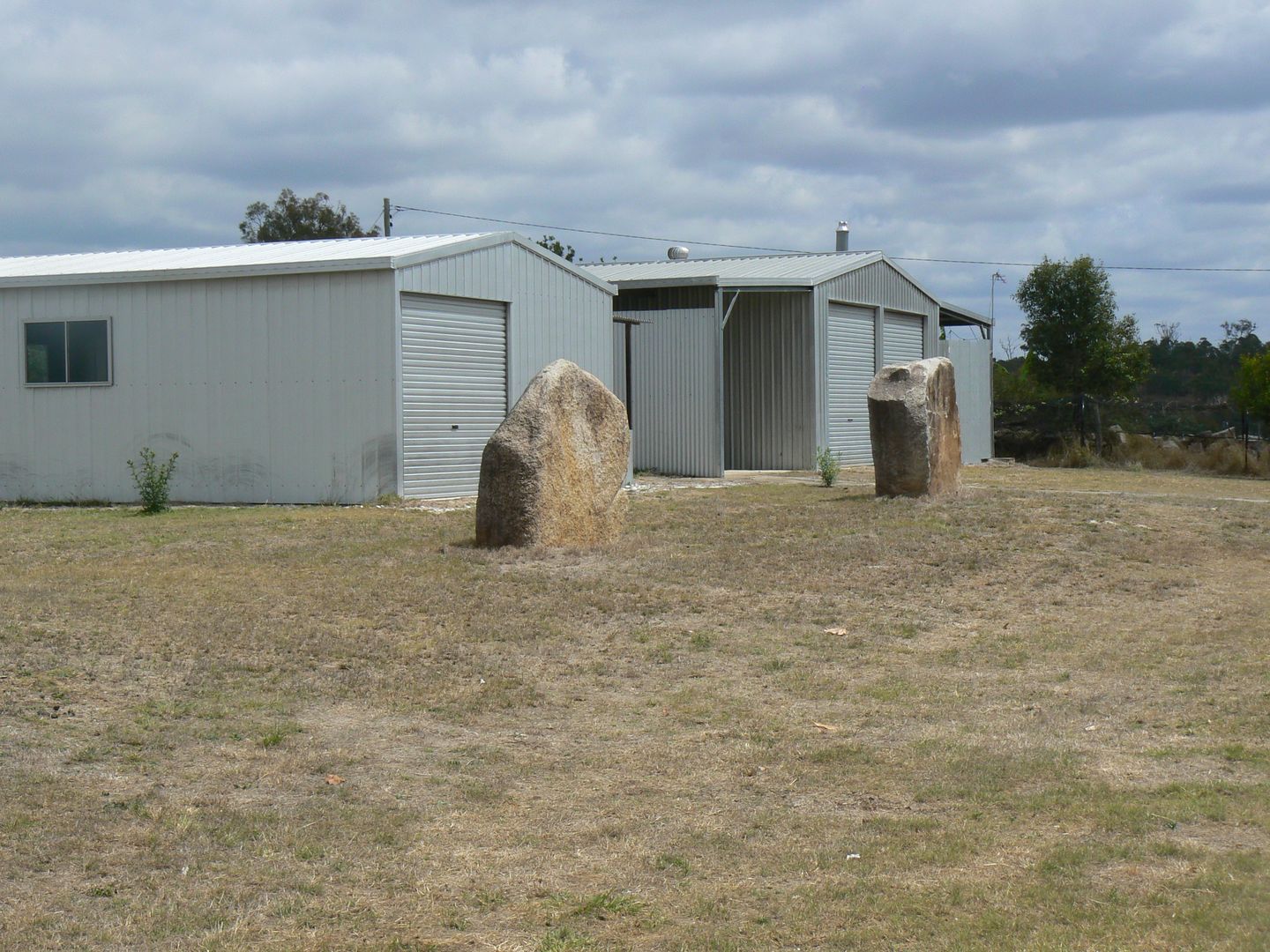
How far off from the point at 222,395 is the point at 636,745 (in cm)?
1220

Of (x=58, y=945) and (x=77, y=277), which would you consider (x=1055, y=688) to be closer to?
(x=58, y=945)

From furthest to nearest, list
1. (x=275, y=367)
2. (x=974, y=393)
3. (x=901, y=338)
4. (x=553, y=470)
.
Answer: (x=974, y=393), (x=901, y=338), (x=275, y=367), (x=553, y=470)

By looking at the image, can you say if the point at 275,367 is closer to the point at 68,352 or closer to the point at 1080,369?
the point at 68,352

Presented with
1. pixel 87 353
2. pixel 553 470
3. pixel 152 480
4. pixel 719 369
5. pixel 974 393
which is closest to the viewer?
pixel 553 470

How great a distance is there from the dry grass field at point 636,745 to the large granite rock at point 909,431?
2860 mm

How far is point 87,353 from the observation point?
59.5ft

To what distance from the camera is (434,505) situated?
54.0ft

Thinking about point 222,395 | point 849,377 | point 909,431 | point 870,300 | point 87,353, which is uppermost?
point 870,300

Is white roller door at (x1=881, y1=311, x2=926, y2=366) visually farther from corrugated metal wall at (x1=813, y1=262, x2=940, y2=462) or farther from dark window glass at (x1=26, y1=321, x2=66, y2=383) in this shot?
dark window glass at (x1=26, y1=321, x2=66, y2=383)

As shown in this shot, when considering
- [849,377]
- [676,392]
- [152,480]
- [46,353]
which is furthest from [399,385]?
[849,377]

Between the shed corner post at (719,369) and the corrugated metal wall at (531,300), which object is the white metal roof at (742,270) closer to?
the shed corner post at (719,369)

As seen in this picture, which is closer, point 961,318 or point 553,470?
point 553,470

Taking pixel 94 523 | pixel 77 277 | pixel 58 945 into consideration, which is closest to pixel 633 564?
pixel 94 523

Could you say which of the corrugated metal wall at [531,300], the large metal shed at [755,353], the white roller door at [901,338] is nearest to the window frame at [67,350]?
the corrugated metal wall at [531,300]
